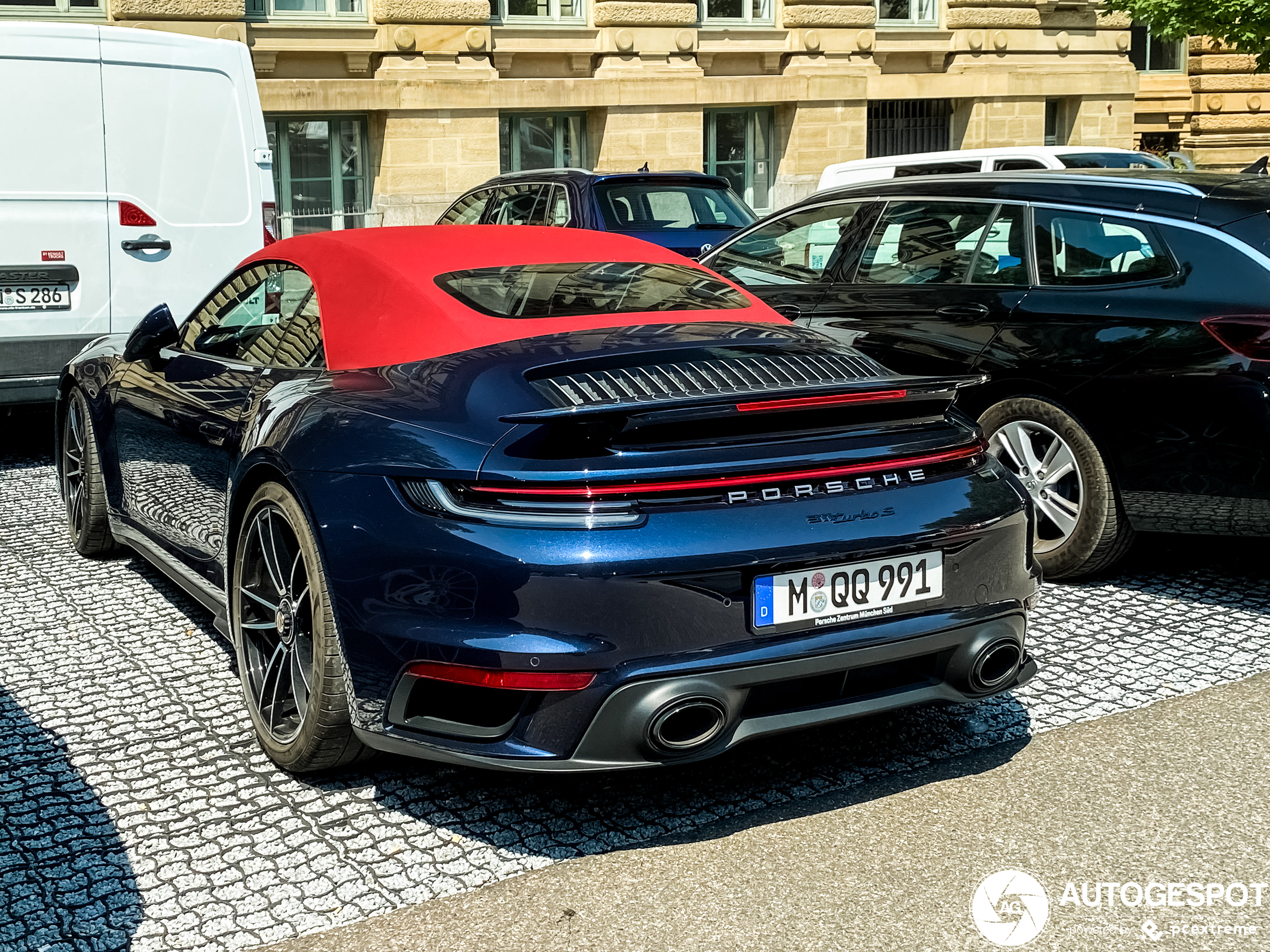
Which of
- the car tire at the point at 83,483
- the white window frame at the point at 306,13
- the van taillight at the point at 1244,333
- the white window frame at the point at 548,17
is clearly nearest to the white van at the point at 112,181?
the car tire at the point at 83,483

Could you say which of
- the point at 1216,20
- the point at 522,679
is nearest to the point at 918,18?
the point at 1216,20

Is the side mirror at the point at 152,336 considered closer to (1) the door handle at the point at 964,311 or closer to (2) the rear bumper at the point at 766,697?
(2) the rear bumper at the point at 766,697

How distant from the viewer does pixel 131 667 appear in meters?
4.98

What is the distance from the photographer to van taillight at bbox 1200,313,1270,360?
5.17 m

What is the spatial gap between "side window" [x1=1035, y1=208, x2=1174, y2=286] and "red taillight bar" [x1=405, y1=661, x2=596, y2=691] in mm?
3234

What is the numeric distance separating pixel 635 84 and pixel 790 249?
1588 centimetres

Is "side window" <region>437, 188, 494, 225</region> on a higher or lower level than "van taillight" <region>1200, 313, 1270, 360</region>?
higher

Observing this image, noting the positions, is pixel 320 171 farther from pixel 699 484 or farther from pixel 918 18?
pixel 699 484

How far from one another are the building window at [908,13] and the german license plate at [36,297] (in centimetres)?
1920

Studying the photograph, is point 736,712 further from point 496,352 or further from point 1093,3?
point 1093,3

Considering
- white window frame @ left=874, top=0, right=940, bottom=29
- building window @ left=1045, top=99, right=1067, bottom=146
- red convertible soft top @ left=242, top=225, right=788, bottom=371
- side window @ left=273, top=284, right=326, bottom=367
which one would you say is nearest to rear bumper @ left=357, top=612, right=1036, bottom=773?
red convertible soft top @ left=242, top=225, right=788, bottom=371

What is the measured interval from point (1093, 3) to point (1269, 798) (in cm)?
2544

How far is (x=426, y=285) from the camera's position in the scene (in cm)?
429

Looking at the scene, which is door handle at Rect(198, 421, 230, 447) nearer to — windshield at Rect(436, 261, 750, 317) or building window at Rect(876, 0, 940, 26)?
windshield at Rect(436, 261, 750, 317)
